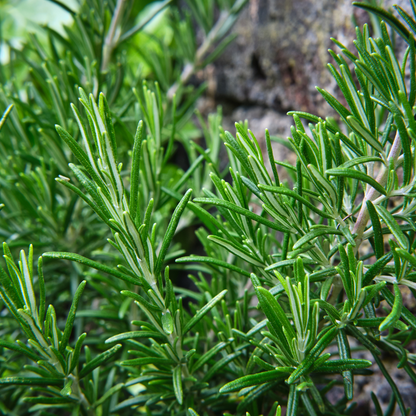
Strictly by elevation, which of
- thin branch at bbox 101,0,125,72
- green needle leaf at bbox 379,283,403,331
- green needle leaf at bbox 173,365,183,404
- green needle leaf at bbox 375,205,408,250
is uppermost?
thin branch at bbox 101,0,125,72

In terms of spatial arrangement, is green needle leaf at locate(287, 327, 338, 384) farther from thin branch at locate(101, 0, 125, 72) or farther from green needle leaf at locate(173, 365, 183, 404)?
thin branch at locate(101, 0, 125, 72)

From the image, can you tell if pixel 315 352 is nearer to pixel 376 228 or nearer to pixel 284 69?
pixel 376 228

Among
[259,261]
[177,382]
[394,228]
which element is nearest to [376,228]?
[394,228]

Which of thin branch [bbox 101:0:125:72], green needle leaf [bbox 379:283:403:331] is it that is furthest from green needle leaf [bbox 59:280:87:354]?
thin branch [bbox 101:0:125:72]

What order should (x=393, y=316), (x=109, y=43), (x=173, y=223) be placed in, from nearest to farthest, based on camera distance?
(x=393, y=316), (x=173, y=223), (x=109, y=43)

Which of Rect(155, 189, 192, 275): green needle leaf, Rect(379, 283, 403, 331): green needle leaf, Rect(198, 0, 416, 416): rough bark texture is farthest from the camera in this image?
Rect(198, 0, 416, 416): rough bark texture

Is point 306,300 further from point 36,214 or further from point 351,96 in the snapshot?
point 36,214

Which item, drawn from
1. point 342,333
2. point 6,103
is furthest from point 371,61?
point 6,103

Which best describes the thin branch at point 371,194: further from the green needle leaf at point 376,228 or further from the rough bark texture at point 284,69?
the rough bark texture at point 284,69

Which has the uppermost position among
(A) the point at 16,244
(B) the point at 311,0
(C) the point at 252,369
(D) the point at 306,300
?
(B) the point at 311,0
